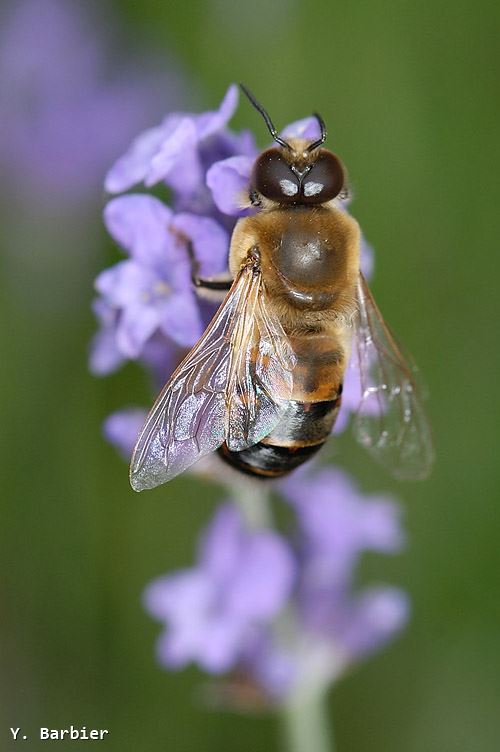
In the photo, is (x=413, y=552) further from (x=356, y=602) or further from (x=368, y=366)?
(x=368, y=366)

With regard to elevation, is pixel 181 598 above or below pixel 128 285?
below

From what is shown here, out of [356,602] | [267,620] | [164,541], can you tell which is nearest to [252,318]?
[267,620]

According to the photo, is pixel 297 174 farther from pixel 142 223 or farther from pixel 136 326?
pixel 136 326

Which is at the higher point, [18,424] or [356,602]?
→ [18,424]

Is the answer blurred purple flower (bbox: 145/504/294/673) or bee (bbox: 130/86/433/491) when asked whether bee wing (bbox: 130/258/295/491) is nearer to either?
bee (bbox: 130/86/433/491)

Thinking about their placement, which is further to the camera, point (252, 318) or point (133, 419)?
point (133, 419)

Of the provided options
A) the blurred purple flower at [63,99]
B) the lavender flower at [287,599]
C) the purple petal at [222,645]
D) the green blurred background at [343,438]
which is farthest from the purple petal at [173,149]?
the blurred purple flower at [63,99]

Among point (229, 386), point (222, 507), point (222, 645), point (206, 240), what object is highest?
point (206, 240)

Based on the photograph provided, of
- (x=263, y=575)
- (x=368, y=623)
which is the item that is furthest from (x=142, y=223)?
(x=368, y=623)
